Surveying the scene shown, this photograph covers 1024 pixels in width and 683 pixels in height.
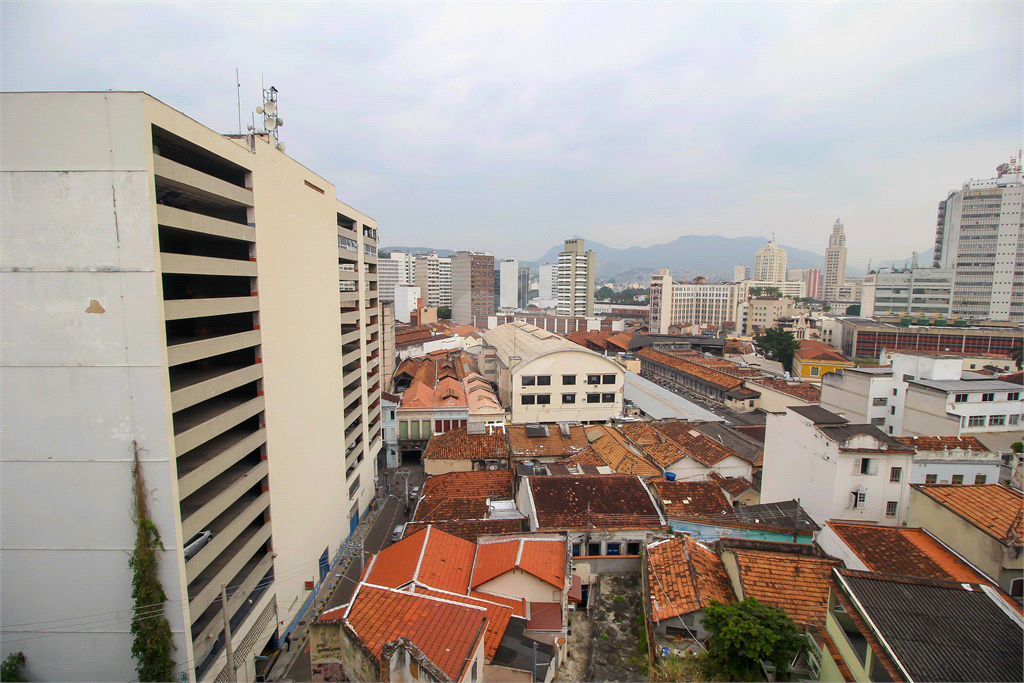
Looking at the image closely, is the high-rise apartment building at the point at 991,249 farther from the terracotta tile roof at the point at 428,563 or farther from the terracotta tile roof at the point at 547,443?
the terracotta tile roof at the point at 428,563

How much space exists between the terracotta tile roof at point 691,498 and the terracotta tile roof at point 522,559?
444cm

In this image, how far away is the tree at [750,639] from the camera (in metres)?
7.82

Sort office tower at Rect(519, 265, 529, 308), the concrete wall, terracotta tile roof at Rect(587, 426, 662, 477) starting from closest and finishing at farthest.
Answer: the concrete wall
terracotta tile roof at Rect(587, 426, 662, 477)
office tower at Rect(519, 265, 529, 308)

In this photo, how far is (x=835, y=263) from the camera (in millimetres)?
154625

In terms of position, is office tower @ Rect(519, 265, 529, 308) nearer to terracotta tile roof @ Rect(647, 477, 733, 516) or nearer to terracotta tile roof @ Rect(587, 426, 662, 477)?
terracotta tile roof @ Rect(587, 426, 662, 477)

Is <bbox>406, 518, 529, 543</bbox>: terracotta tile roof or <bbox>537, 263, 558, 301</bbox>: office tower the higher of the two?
<bbox>537, 263, 558, 301</bbox>: office tower

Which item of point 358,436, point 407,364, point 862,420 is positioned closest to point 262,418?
point 358,436

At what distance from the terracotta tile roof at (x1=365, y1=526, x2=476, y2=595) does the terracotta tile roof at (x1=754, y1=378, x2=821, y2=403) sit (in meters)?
25.0

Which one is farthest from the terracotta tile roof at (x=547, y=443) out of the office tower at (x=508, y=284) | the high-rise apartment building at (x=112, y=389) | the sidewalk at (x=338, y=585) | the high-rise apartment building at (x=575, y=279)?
the office tower at (x=508, y=284)

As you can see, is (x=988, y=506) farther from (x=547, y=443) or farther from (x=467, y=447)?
(x=467, y=447)

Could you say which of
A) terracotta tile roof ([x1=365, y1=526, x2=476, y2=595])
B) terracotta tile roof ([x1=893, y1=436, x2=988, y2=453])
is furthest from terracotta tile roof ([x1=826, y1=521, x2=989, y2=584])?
terracotta tile roof ([x1=365, y1=526, x2=476, y2=595])

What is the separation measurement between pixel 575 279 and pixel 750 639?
70.3m

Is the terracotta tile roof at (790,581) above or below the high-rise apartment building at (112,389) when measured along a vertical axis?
below

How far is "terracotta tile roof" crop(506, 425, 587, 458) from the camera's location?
22203 mm
